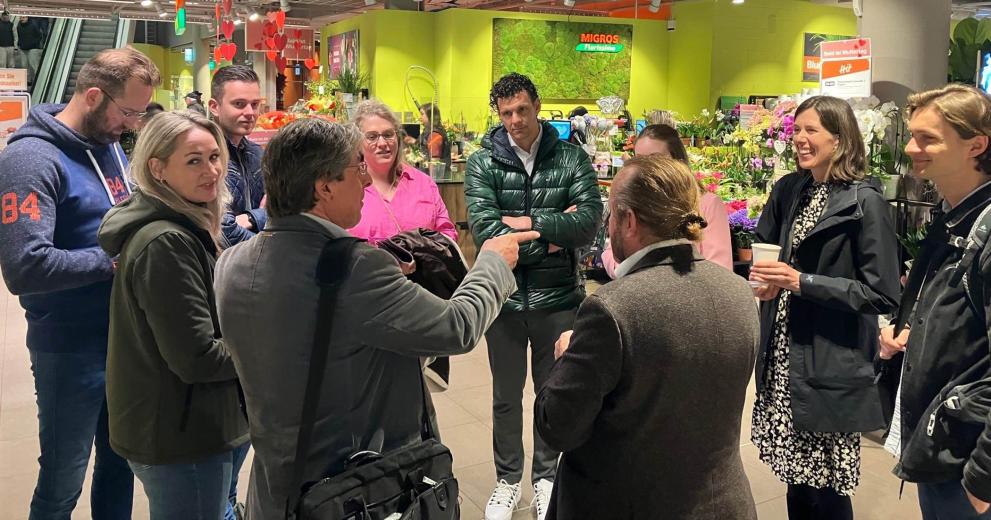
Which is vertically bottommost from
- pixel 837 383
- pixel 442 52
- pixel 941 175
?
pixel 837 383

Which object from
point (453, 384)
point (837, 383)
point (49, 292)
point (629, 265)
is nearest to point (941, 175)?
point (837, 383)

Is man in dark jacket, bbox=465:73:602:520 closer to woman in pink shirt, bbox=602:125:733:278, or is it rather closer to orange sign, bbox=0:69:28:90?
woman in pink shirt, bbox=602:125:733:278

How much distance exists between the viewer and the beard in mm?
2461

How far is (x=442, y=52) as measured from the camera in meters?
13.5

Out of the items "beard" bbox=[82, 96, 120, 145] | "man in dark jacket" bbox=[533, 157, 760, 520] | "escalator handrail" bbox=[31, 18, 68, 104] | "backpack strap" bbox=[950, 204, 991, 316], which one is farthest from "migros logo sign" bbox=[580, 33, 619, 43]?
"man in dark jacket" bbox=[533, 157, 760, 520]

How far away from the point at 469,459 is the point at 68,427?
6.12 feet

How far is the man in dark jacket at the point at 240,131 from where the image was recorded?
10.4ft

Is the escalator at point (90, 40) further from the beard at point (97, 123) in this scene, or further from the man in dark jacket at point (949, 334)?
the man in dark jacket at point (949, 334)

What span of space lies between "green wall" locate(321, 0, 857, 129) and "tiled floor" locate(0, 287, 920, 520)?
29.3 feet

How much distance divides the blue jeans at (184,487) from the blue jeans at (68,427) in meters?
0.52

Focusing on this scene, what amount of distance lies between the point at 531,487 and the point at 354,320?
217cm

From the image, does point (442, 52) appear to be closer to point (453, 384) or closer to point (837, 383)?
point (453, 384)

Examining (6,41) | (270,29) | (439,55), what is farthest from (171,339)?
(6,41)

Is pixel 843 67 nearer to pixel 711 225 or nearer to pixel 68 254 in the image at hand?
pixel 711 225
